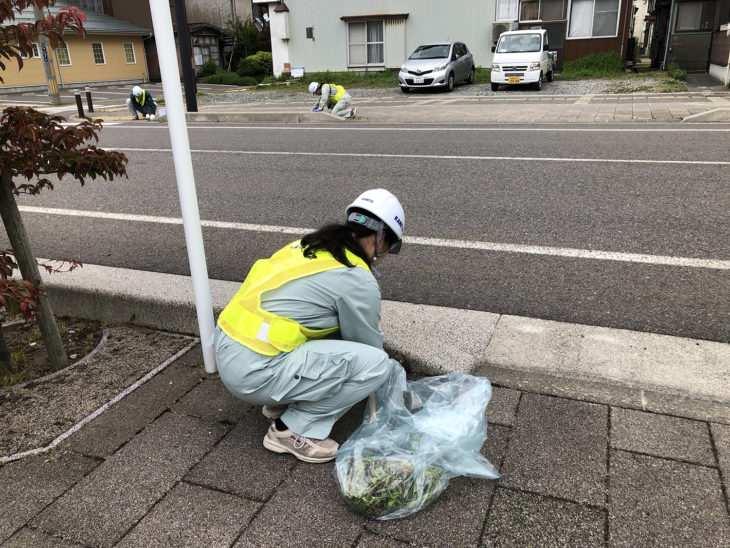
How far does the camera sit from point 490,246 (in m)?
4.72

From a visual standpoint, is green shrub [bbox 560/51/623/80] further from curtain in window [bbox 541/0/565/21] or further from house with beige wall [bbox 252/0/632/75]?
curtain in window [bbox 541/0/565/21]

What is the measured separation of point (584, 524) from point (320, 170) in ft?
20.5

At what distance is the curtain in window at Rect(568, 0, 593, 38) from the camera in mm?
23212

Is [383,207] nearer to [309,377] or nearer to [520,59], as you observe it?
[309,377]

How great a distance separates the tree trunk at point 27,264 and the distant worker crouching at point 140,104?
47.6 ft

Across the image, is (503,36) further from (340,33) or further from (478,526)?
(478,526)

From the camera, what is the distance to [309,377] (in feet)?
7.64

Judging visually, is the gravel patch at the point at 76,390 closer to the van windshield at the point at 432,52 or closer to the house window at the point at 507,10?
the van windshield at the point at 432,52

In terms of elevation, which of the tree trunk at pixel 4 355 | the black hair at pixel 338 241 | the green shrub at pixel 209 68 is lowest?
the tree trunk at pixel 4 355

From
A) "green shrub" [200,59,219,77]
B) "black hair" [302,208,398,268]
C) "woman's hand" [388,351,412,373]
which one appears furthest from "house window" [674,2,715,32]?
"green shrub" [200,59,219,77]

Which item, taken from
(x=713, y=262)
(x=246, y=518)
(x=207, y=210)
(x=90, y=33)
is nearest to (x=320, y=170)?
(x=207, y=210)

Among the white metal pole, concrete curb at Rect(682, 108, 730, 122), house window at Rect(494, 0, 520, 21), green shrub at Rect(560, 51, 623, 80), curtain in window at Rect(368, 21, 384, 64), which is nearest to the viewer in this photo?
the white metal pole

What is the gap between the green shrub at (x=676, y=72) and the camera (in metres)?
19.6

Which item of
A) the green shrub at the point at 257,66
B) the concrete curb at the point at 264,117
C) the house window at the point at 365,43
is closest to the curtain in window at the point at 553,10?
the house window at the point at 365,43
